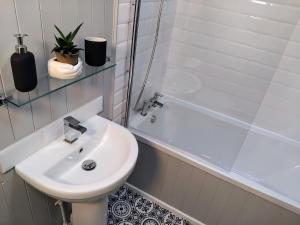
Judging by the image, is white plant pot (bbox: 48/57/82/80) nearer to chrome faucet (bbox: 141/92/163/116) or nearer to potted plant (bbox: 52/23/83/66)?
potted plant (bbox: 52/23/83/66)

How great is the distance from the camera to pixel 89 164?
1110 millimetres

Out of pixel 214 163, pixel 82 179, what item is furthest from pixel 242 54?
pixel 82 179

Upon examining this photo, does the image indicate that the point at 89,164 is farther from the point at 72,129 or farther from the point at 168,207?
the point at 168,207

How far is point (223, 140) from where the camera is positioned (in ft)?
6.03

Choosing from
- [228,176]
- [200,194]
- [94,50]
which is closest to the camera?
[94,50]

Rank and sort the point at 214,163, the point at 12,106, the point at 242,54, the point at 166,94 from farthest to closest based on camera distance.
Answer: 1. the point at 166,94
2. the point at 242,54
3. the point at 214,163
4. the point at 12,106

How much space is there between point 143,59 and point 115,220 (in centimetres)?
110

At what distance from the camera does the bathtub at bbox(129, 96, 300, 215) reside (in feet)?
4.51

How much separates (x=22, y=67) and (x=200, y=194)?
1.24m

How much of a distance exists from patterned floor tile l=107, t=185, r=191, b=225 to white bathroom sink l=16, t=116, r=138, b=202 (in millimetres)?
684

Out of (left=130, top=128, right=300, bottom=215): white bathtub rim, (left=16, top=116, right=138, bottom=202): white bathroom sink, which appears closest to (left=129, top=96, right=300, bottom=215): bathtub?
(left=130, top=128, right=300, bottom=215): white bathtub rim

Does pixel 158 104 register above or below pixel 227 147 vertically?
above

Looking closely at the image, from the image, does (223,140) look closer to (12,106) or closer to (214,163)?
(214,163)

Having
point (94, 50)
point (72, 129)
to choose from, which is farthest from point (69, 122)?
point (94, 50)
